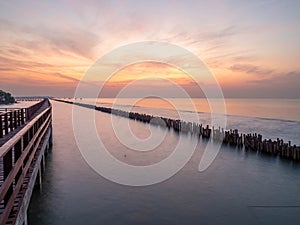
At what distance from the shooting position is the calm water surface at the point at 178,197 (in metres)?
11.1

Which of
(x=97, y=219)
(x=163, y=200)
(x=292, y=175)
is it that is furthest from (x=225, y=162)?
(x=97, y=219)

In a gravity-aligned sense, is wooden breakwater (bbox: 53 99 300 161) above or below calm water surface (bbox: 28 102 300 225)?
above

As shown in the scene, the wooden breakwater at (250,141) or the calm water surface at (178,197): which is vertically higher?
the wooden breakwater at (250,141)

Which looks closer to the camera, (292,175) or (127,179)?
(127,179)

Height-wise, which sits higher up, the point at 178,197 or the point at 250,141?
the point at 250,141

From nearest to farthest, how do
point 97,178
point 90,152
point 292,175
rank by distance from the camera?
point 97,178
point 292,175
point 90,152

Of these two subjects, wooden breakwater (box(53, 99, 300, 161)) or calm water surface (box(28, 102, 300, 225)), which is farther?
wooden breakwater (box(53, 99, 300, 161))

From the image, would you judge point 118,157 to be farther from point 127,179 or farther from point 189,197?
point 189,197

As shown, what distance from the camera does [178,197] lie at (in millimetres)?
13297

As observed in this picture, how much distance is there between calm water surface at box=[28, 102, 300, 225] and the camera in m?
11.1

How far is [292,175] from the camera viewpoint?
18.1 metres

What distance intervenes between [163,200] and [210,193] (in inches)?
108

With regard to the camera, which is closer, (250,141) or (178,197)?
(178,197)

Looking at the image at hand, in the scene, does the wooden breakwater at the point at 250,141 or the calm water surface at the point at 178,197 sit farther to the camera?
the wooden breakwater at the point at 250,141
